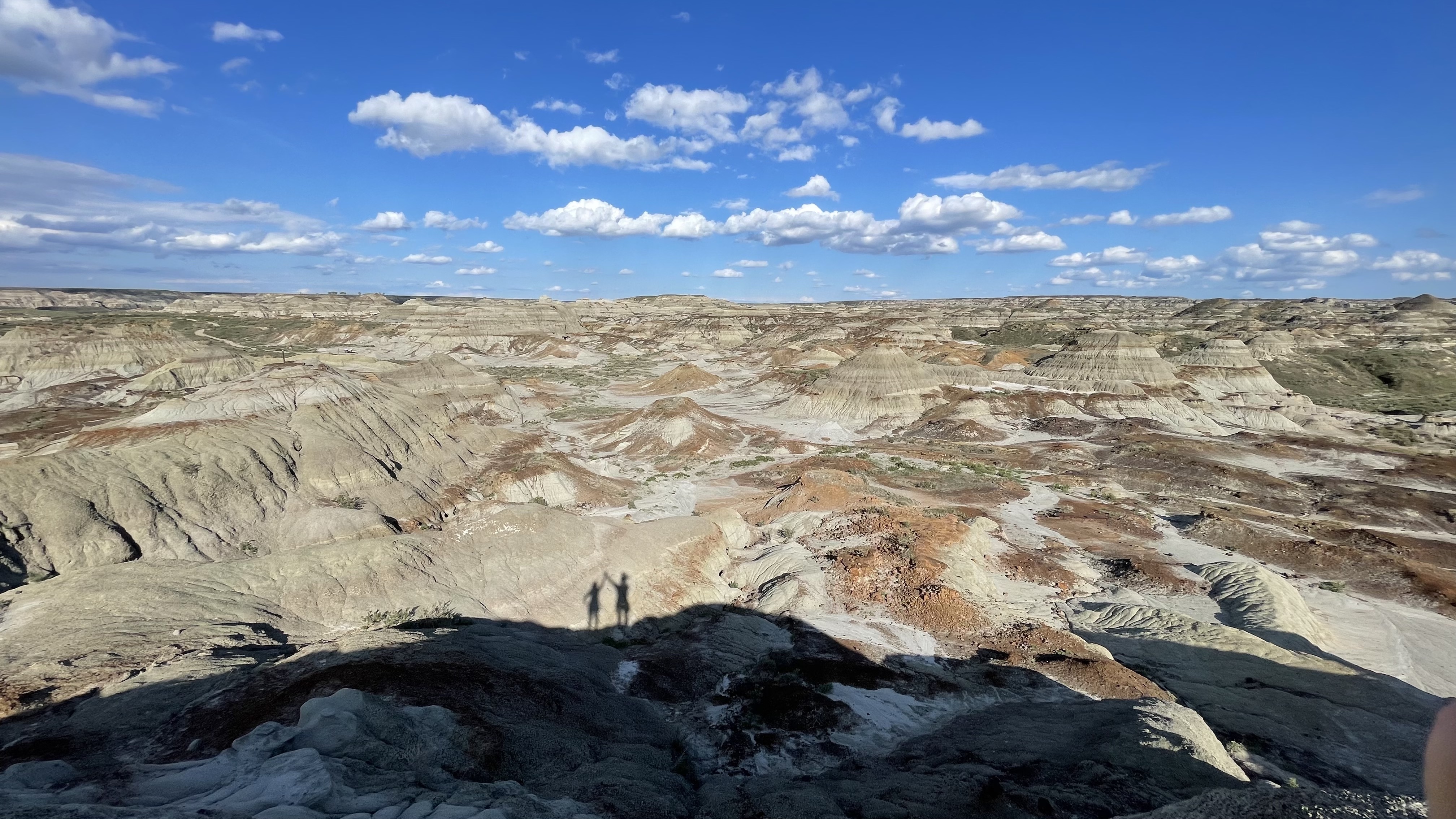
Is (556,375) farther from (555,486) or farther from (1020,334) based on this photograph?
(1020,334)

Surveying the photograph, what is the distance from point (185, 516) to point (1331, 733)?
154ft

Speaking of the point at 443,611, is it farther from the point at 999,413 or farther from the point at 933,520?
the point at 999,413

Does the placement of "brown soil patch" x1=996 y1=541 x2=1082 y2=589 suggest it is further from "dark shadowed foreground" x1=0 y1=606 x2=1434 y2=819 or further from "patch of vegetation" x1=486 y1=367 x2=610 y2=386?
"patch of vegetation" x1=486 y1=367 x2=610 y2=386

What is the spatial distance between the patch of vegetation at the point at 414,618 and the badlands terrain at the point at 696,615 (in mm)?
154

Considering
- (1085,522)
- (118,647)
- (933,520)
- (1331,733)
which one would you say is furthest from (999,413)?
(118,647)

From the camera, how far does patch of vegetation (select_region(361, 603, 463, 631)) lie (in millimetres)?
22547

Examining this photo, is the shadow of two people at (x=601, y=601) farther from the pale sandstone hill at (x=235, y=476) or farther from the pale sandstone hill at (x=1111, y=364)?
the pale sandstone hill at (x=1111, y=364)

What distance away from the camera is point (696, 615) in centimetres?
2686

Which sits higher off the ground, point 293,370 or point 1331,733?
point 293,370

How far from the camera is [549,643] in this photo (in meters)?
22.0

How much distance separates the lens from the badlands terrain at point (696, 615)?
12648 millimetres

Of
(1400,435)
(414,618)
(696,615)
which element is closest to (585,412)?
(696,615)

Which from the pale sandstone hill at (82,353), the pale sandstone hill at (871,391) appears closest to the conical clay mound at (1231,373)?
the pale sandstone hill at (871,391)

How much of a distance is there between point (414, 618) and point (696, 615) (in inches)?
442
